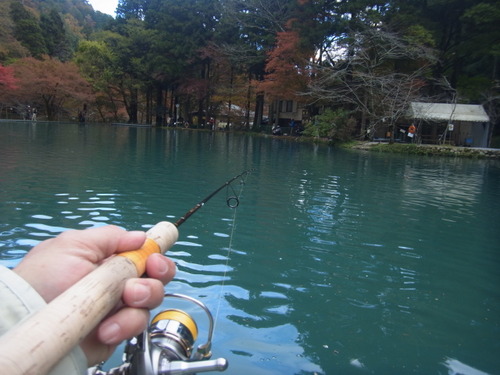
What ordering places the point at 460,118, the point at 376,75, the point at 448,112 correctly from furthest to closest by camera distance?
the point at 448,112 < the point at 460,118 < the point at 376,75

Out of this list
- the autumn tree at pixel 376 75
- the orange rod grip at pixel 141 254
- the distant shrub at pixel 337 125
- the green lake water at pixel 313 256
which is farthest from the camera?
the distant shrub at pixel 337 125

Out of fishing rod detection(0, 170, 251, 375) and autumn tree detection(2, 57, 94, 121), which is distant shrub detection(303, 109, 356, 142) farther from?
fishing rod detection(0, 170, 251, 375)

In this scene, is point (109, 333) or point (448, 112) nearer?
point (109, 333)

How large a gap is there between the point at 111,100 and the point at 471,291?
157 feet

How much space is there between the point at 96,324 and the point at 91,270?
39 cm

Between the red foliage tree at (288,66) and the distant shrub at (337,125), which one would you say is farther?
the red foliage tree at (288,66)

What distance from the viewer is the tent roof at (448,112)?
2740cm

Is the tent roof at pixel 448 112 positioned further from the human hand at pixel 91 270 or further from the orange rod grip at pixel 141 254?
the human hand at pixel 91 270

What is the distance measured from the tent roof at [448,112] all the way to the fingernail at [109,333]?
28.9m

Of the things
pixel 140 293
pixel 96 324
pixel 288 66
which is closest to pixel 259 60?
pixel 288 66

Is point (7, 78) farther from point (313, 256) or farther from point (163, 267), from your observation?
point (163, 267)

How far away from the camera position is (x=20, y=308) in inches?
37.5

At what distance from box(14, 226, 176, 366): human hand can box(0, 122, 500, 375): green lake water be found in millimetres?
1887

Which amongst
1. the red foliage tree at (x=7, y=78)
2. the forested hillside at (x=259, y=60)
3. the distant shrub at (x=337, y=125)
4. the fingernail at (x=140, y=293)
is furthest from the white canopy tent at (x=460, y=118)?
the red foliage tree at (x=7, y=78)
